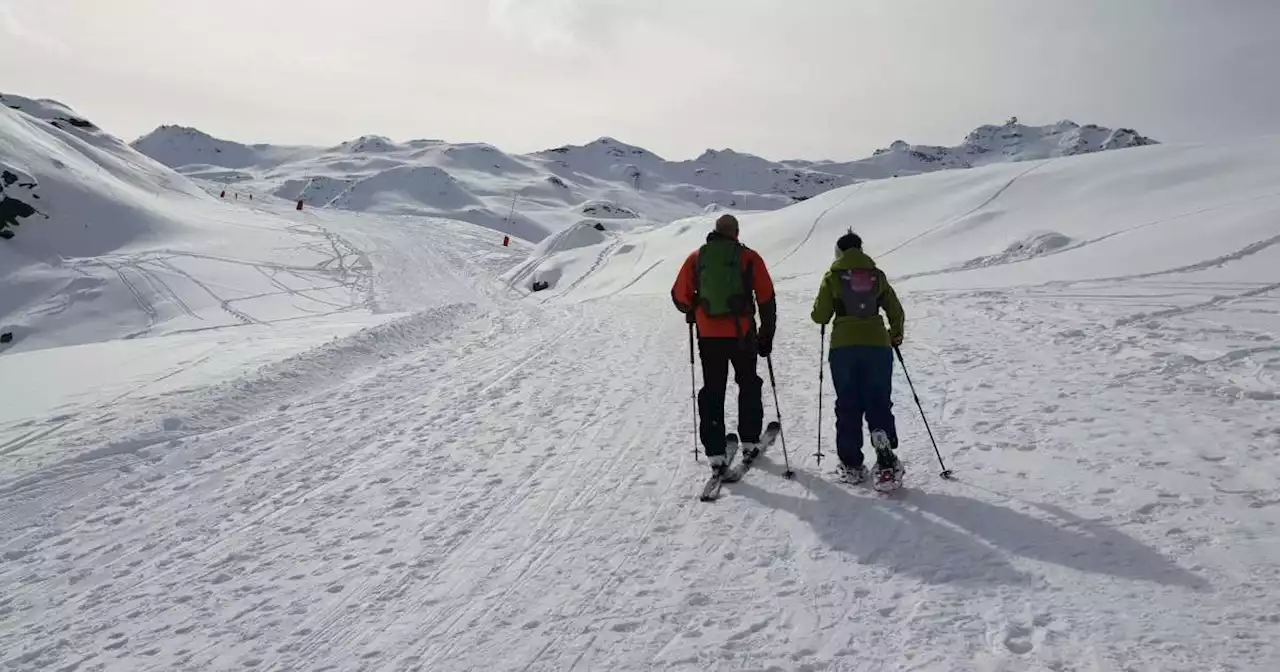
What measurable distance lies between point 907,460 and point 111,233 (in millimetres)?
44124

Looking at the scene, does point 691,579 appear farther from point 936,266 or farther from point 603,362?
point 936,266

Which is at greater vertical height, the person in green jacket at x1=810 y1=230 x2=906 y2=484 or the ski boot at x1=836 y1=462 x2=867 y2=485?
the person in green jacket at x1=810 y1=230 x2=906 y2=484

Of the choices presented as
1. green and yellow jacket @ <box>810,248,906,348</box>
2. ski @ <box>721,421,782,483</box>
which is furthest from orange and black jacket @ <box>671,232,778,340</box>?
ski @ <box>721,421,782,483</box>

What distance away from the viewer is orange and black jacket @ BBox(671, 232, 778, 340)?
612 centimetres

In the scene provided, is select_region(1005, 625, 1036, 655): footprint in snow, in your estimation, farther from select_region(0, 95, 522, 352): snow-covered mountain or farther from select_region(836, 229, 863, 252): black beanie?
select_region(0, 95, 522, 352): snow-covered mountain

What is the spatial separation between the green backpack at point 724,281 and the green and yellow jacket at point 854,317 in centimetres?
61

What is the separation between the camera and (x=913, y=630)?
12.3ft

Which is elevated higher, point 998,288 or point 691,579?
point 998,288

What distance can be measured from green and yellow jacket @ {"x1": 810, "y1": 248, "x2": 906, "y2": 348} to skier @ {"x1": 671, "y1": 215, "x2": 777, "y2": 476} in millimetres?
454

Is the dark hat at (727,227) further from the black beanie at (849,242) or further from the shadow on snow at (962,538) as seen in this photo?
the shadow on snow at (962,538)

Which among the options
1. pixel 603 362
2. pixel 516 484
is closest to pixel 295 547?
pixel 516 484

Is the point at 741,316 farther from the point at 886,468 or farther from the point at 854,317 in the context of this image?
the point at 886,468

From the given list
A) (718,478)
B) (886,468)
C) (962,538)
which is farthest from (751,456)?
(962,538)

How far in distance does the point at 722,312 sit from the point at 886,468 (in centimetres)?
172
